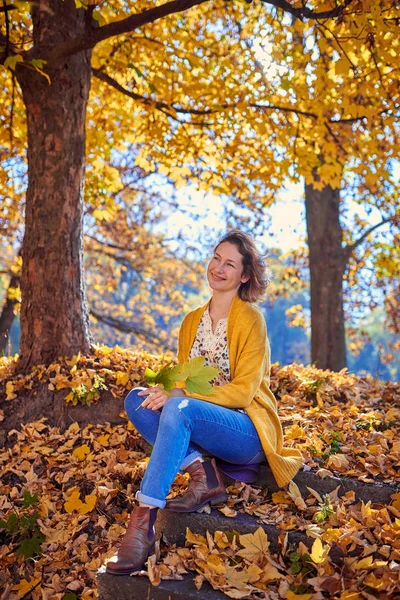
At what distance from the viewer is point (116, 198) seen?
531 inches

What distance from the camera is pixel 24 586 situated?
3.27 metres

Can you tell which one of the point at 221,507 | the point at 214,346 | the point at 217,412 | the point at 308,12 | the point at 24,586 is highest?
the point at 308,12

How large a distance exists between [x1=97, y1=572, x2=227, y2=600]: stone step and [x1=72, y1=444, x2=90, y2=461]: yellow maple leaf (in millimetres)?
1541

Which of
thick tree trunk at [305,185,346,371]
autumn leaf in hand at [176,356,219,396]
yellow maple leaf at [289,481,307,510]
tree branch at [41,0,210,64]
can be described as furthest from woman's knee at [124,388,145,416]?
thick tree trunk at [305,185,346,371]

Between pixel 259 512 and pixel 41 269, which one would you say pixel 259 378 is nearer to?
pixel 259 512

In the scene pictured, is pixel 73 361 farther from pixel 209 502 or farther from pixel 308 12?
pixel 308 12

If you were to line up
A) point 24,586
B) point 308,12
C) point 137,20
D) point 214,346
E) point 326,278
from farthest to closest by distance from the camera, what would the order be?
point 326,278 → point 137,20 → point 308,12 → point 214,346 → point 24,586

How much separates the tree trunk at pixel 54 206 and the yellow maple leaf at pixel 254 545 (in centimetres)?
278

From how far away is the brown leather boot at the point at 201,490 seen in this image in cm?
317

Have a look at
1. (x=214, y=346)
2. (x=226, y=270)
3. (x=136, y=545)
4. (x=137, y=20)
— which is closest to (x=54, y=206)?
(x=137, y=20)

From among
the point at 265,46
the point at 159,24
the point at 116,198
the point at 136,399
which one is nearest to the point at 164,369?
the point at 136,399

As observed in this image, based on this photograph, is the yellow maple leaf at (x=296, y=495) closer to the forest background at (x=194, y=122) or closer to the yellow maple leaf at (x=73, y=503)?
the yellow maple leaf at (x=73, y=503)

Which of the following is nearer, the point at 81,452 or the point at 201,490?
the point at 201,490

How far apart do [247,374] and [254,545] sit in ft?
2.94
